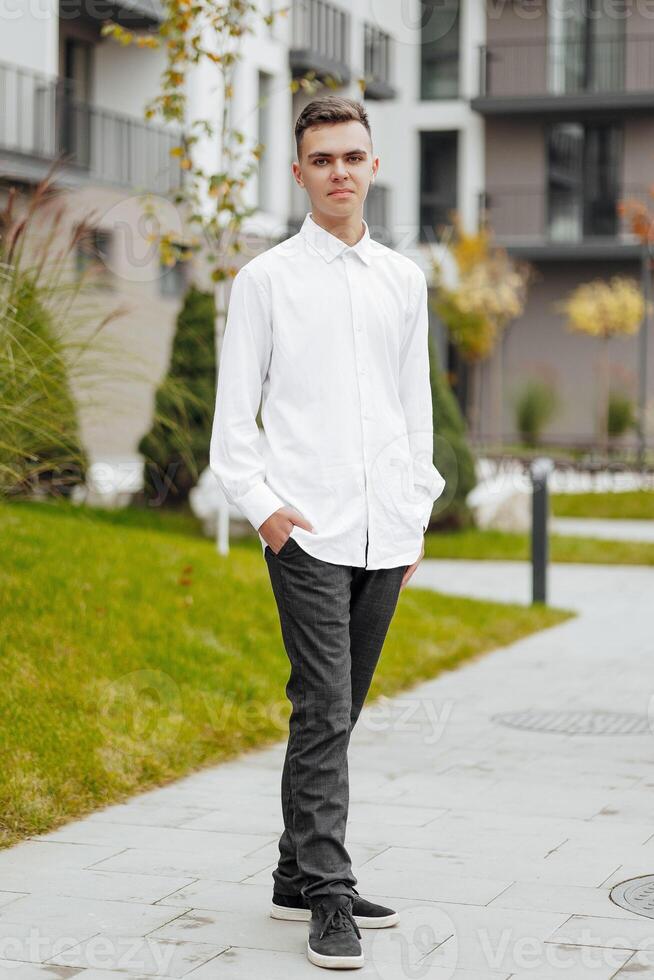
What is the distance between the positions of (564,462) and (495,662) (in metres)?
16.1

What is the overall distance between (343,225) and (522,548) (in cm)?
1139

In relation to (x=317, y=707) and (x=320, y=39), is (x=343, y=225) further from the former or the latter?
(x=320, y=39)

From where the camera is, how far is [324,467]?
3746mm

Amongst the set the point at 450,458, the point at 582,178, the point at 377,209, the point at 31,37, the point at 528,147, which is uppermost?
the point at 528,147

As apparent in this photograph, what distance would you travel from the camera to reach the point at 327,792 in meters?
3.71

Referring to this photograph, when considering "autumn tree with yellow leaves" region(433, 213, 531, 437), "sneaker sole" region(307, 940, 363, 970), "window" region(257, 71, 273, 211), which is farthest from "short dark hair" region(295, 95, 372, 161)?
"autumn tree with yellow leaves" region(433, 213, 531, 437)

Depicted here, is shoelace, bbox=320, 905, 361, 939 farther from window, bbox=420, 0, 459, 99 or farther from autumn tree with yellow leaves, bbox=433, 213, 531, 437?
window, bbox=420, 0, 459, 99

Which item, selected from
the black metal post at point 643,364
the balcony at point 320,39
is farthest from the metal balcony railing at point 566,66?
the balcony at point 320,39

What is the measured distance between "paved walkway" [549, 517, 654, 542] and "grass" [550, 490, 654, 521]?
0.19m

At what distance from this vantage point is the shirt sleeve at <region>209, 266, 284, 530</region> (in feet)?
12.3

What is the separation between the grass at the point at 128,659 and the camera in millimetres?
5387
